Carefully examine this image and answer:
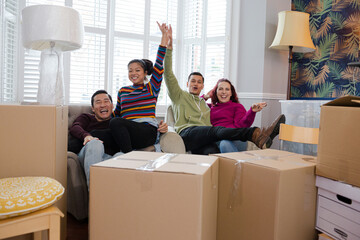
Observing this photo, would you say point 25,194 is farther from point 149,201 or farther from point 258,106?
point 258,106

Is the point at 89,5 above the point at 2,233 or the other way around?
above

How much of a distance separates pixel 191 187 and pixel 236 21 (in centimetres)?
284

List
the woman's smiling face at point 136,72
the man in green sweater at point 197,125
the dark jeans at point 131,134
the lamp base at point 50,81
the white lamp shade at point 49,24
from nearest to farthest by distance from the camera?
the lamp base at point 50,81 < the white lamp shade at point 49,24 < the dark jeans at point 131,134 < the man in green sweater at point 197,125 < the woman's smiling face at point 136,72

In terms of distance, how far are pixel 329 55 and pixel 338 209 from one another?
7.95 feet

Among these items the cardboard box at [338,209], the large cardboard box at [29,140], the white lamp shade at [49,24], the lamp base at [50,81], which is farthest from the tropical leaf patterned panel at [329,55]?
the large cardboard box at [29,140]

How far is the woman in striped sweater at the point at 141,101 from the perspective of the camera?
7.12 ft

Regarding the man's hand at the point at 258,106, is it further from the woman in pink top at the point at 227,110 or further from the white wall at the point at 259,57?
the white wall at the point at 259,57

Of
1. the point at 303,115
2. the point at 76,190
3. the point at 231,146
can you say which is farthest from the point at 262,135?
the point at 76,190

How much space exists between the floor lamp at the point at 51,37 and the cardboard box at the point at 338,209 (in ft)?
4.51

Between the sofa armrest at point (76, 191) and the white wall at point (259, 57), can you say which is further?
the white wall at point (259, 57)

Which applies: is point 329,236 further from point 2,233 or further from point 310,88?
point 310,88

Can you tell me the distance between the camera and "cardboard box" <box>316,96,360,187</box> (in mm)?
1143

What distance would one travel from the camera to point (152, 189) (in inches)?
40.8

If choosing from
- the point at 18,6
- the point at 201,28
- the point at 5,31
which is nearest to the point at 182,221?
the point at 5,31
